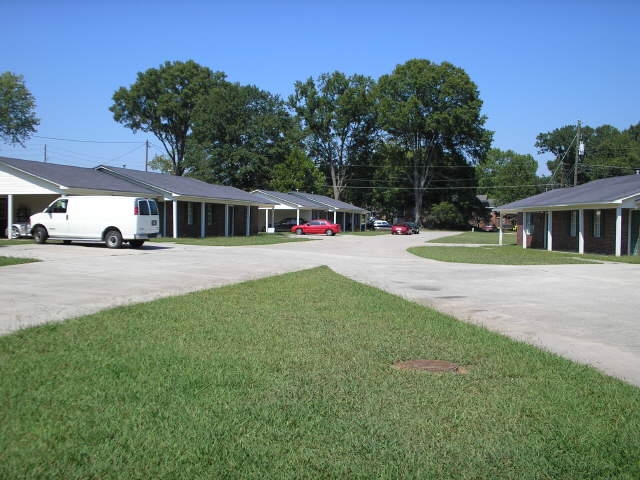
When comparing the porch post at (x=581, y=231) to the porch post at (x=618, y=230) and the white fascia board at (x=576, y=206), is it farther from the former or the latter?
the porch post at (x=618, y=230)

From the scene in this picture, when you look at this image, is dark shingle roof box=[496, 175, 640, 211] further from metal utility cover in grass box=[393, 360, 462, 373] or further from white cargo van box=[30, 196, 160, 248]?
metal utility cover in grass box=[393, 360, 462, 373]

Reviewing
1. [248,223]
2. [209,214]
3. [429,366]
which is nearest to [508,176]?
[248,223]

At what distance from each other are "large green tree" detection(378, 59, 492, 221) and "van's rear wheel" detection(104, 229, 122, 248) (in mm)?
59987

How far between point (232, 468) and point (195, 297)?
741cm

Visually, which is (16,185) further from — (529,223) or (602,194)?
(529,223)

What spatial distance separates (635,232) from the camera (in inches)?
1104

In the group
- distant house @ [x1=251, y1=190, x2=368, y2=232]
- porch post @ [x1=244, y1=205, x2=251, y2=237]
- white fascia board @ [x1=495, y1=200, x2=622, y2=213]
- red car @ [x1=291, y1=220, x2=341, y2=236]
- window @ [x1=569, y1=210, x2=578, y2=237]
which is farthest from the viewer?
distant house @ [x1=251, y1=190, x2=368, y2=232]

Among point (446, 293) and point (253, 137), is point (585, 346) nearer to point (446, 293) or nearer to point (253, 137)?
point (446, 293)

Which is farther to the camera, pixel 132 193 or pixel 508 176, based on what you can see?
pixel 508 176

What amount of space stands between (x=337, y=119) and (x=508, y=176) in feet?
128

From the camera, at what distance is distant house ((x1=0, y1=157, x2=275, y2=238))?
98.3ft

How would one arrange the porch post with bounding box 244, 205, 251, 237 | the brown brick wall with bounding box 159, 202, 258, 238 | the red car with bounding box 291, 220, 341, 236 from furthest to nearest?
the red car with bounding box 291, 220, 341, 236
the porch post with bounding box 244, 205, 251, 237
the brown brick wall with bounding box 159, 202, 258, 238

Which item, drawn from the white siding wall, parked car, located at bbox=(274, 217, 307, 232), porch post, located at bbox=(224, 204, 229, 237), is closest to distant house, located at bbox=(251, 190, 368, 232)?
parked car, located at bbox=(274, 217, 307, 232)

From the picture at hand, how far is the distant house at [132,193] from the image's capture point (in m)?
30.0
